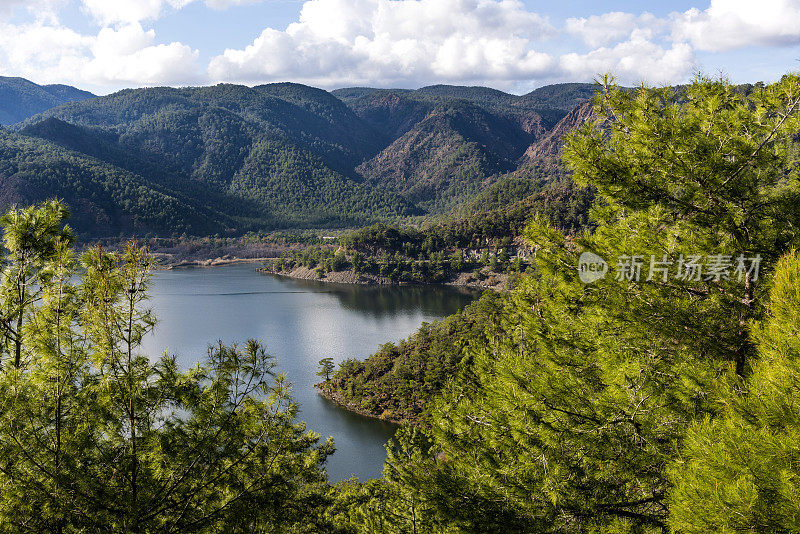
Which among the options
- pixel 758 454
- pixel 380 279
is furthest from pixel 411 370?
pixel 380 279

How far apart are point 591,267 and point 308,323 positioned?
49208 mm

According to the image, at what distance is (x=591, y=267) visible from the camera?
5.32 meters

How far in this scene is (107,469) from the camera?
4848mm

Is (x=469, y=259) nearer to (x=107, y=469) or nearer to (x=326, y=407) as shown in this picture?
(x=326, y=407)

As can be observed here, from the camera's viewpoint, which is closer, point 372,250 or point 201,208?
point 372,250

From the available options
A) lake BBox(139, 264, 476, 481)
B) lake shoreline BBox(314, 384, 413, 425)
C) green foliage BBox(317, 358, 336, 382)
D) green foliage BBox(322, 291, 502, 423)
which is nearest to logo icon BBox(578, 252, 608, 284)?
lake BBox(139, 264, 476, 481)

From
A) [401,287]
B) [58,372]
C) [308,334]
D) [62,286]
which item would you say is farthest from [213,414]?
[401,287]

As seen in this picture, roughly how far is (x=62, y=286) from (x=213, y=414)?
6.11ft

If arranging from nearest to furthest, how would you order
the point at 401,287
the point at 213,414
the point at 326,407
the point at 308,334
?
the point at 213,414, the point at 326,407, the point at 308,334, the point at 401,287

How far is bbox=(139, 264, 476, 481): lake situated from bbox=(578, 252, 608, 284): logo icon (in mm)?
20963

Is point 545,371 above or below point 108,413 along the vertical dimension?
above

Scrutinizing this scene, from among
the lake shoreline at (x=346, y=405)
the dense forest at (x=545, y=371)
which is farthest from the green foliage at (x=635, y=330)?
the lake shoreline at (x=346, y=405)

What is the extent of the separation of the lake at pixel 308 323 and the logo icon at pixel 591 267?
20963 mm

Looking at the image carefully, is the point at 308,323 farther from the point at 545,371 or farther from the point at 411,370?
the point at 545,371
